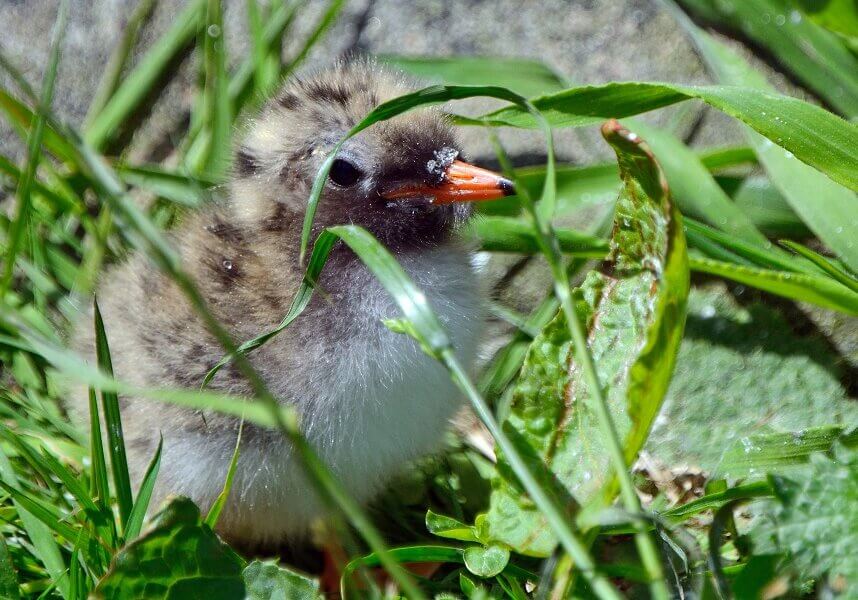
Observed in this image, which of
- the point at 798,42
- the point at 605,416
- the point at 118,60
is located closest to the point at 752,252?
the point at 798,42

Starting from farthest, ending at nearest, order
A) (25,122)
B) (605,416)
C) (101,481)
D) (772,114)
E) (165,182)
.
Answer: (165,182), (25,122), (772,114), (101,481), (605,416)

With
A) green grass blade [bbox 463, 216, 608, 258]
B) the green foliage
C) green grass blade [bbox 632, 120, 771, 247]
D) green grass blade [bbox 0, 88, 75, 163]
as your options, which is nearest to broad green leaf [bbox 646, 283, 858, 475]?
the green foliage

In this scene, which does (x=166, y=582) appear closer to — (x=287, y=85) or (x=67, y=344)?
(x=67, y=344)

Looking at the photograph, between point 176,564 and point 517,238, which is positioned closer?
point 176,564

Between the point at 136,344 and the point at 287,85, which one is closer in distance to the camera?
the point at 136,344

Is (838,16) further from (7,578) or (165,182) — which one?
(7,578)

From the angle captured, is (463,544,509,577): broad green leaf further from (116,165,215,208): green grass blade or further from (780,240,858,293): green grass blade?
(116,165,215,208): green grass blade

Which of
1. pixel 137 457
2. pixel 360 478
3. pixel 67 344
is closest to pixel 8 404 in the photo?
pixel 67 344
